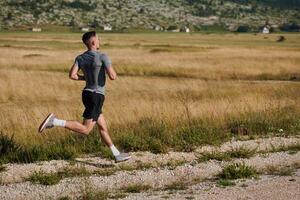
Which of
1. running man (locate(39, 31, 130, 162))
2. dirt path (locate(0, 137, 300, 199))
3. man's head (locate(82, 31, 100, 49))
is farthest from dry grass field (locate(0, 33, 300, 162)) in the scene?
man's head (locate(82, 31, 100, 49))

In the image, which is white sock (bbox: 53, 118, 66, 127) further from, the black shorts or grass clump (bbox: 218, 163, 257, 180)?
grass clump (bbox: 218, 163, 257, 180)

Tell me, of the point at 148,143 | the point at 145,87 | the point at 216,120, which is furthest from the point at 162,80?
the point at 148,143

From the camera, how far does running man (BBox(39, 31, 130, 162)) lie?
10.5 m

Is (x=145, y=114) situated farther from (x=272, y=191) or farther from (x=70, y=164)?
(x=272, y=191)

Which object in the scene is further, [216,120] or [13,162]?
[216,120]

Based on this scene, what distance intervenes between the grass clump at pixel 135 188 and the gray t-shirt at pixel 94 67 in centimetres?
218

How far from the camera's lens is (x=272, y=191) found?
29.4ft

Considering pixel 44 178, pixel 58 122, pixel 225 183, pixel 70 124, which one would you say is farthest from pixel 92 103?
pixel 225 183

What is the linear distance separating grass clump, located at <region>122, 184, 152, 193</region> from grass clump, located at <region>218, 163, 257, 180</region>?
1.42m

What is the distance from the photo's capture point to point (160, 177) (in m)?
10.0

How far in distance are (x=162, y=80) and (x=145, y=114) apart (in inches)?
754

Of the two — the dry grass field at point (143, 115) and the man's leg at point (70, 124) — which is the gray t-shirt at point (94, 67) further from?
the dry grass field at point (143, 115)

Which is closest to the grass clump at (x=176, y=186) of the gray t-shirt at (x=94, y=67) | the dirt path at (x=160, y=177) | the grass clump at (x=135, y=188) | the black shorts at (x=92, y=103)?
the dirt path at (x=160, y=177)

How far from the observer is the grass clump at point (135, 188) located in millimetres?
9172
